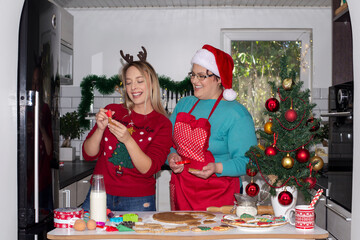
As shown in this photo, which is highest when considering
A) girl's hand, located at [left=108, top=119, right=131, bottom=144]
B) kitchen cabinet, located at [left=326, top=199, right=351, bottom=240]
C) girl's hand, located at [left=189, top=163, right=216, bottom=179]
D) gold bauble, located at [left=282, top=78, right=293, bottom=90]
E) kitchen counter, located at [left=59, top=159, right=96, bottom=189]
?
gold bauble, located at [left=282, top=78, right=293, bottom=90]

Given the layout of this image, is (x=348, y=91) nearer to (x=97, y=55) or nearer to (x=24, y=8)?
(x=24, y=8)

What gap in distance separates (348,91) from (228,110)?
0.76 meters

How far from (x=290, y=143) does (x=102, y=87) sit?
295cm

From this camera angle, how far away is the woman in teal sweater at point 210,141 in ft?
7.68

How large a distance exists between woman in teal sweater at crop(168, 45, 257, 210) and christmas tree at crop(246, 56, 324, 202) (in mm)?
311

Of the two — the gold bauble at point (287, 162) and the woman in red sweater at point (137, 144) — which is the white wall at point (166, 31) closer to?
the woman in red sweater at point (137, 144)

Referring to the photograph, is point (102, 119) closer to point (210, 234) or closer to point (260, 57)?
point (210, 234)

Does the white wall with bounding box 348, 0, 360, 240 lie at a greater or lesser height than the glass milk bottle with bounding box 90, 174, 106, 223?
greater

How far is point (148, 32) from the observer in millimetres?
4688

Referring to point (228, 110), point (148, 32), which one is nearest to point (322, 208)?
point (228, 110)

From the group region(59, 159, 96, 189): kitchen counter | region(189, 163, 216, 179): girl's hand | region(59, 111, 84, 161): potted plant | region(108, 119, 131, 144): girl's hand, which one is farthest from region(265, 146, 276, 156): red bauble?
region(59, 111, 84, 161): potted plant

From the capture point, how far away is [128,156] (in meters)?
2.15

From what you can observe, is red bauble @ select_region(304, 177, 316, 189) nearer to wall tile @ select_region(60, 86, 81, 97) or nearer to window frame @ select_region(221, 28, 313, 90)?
window frame @ select_region(221, 28, 313, 90)

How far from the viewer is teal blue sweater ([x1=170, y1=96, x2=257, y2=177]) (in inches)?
90.7
